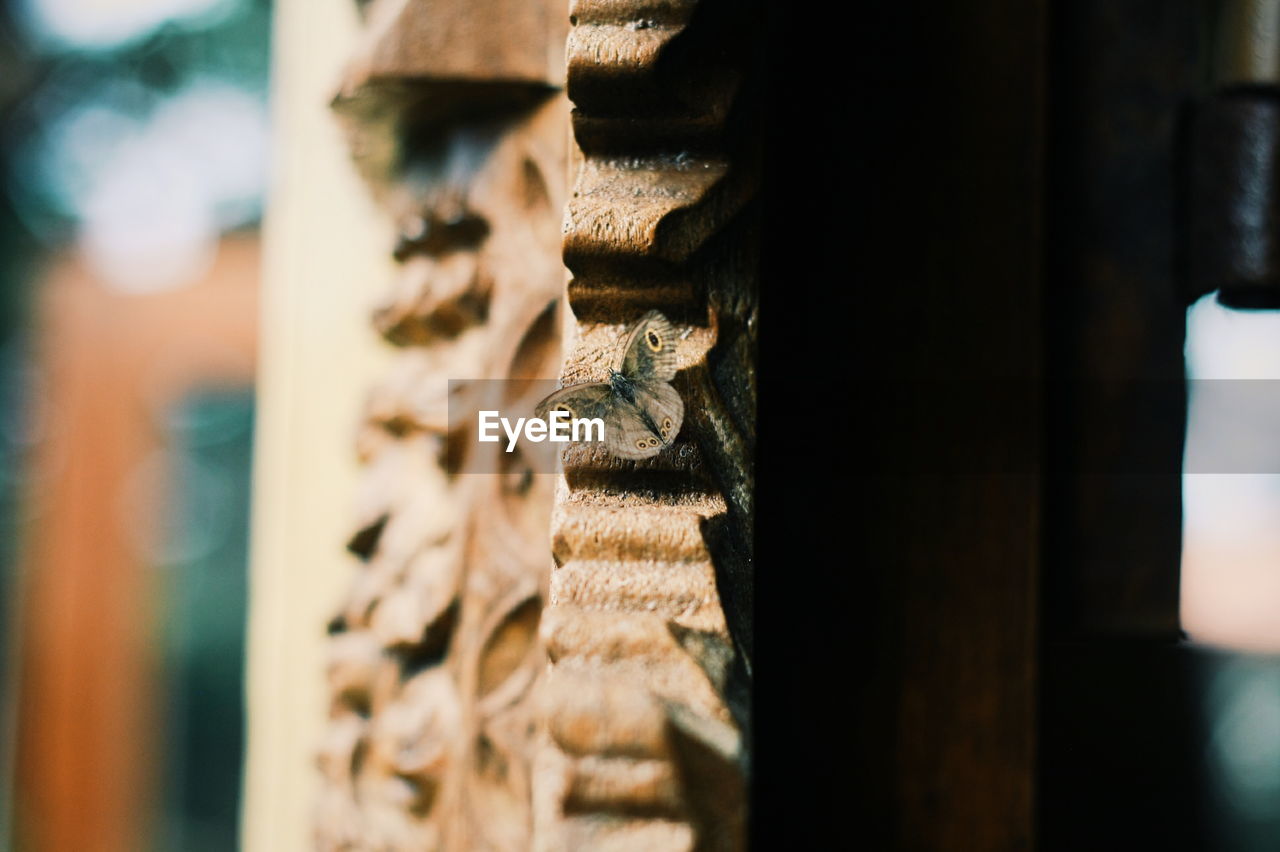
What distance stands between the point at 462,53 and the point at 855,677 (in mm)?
291

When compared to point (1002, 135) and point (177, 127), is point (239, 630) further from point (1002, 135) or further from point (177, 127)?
point (1002, 135)

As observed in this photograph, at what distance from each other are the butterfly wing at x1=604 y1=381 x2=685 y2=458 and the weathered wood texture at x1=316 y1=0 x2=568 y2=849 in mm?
120

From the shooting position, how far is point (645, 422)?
27 centimetres

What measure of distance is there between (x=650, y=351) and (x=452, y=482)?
16 cm

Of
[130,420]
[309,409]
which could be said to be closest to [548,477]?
[309,409]

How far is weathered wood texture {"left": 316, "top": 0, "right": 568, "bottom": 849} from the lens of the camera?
1.26ft

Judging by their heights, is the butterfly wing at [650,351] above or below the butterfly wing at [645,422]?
above

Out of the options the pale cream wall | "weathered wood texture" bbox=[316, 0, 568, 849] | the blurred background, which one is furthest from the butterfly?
the blurred background

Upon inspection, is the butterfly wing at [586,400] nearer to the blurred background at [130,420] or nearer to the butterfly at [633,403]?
the butterfly at [633,403]

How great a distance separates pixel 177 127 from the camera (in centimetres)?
101

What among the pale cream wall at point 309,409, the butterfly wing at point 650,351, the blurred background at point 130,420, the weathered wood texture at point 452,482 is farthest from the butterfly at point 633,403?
the blurred background at point 130,420

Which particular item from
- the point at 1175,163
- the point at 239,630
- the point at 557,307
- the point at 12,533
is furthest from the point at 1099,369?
the point at 12,533

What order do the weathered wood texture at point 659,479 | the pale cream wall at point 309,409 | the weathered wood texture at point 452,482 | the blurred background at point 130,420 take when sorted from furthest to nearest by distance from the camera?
the blurred background at point 130,420
the pale cream wall at point 309,409
the weathered wood texture at point 452,482
the weathered wood texture at point 659,479

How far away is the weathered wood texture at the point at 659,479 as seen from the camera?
0.75 feet
